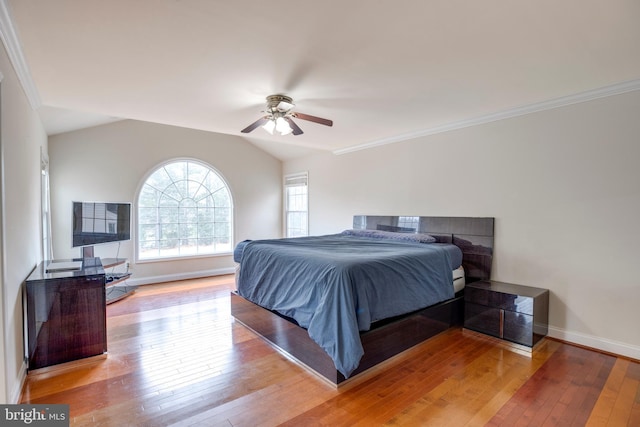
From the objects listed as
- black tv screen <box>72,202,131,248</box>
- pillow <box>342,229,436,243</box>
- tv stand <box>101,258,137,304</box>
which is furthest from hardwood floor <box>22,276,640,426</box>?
black tv screen <box>72,202,131,248</box>

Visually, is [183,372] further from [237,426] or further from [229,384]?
[237,426]

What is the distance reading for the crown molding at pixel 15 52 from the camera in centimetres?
172

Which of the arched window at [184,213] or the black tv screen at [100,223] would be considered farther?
the arched window at [184,213]

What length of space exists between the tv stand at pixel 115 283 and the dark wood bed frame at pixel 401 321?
6.11 feet

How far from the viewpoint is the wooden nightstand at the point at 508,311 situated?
2865 mm

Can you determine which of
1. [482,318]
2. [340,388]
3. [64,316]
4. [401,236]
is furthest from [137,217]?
[482,318]

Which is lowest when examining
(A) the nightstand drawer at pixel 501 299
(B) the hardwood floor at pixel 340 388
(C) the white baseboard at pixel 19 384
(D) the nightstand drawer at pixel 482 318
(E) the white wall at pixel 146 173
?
(B) the hardwood floor at pixel 340 388

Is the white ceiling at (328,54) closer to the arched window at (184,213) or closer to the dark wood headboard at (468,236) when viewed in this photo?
the dark wood headboard at (468,236)

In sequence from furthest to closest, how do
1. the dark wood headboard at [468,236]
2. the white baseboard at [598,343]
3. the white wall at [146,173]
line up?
the white wall at [146,173] < the dark wood headboard at [468,236] < the white baseboard at [598,343]

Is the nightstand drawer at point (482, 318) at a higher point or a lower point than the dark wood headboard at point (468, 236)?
lower

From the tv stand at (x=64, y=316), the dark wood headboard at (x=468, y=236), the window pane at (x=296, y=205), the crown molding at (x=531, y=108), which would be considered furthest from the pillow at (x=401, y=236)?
the tv stand at (x=64, y=316)

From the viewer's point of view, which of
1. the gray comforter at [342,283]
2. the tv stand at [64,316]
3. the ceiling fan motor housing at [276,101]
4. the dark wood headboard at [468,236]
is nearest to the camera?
the gray comforter at [342,283]

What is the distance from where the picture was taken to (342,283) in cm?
224

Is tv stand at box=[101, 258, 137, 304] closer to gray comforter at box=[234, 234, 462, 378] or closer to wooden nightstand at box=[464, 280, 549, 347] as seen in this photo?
gray comforter at box=[234, 234, 462, 378]
